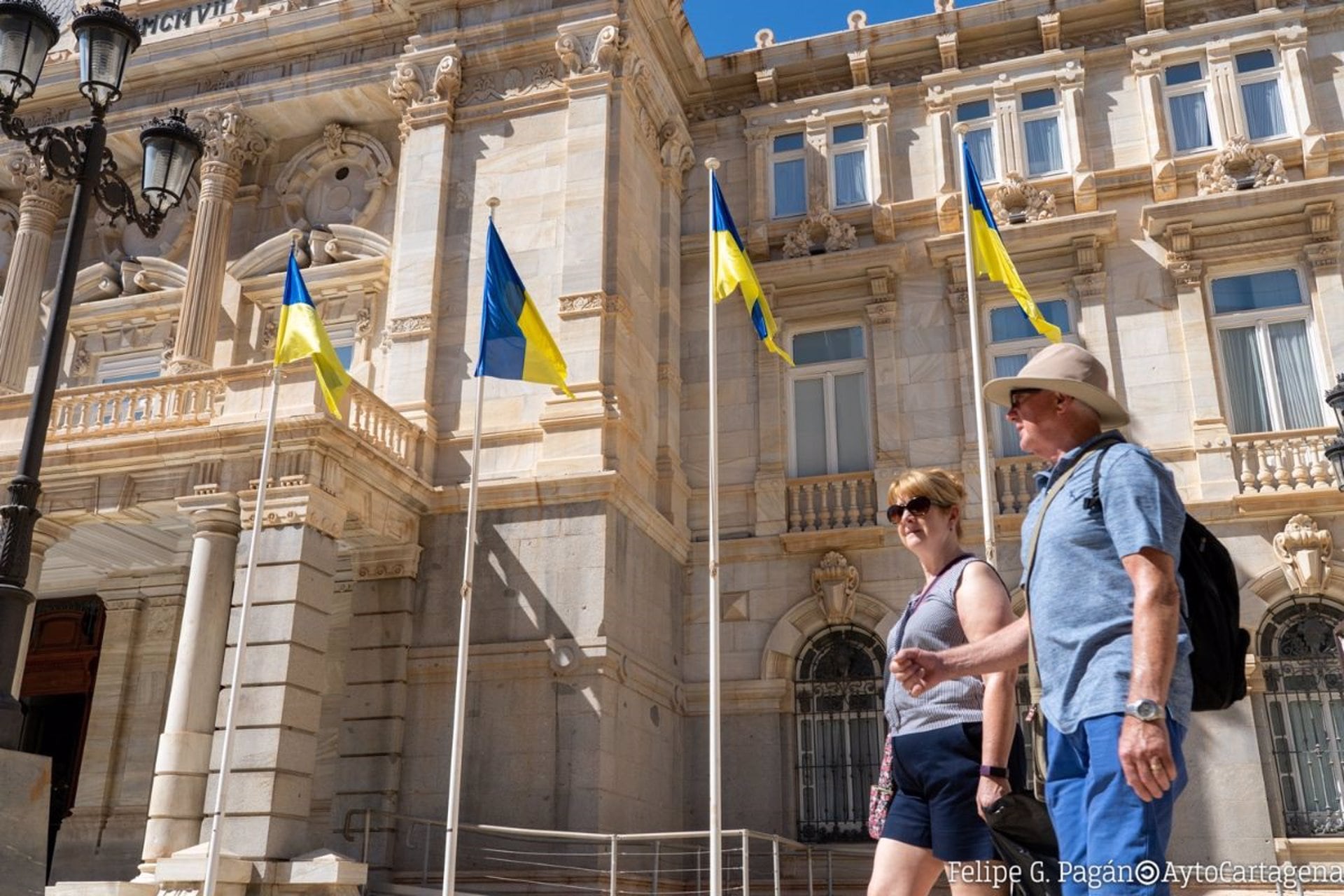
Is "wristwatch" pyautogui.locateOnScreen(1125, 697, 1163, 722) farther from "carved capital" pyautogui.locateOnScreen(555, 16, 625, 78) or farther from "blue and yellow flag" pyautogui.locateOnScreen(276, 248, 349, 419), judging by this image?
"carved capital" pyautogui.locateOnScreen(555, 16, 625, 78)

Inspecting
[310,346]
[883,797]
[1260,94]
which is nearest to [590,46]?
[310,346]

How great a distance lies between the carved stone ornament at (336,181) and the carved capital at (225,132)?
974 mm

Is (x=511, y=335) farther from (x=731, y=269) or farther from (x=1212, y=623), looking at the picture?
(x=1212, y=623)

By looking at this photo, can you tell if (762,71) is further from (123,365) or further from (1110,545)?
(1110,545)

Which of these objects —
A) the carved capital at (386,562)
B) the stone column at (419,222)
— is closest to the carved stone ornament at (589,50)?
the stone column at (419,222)

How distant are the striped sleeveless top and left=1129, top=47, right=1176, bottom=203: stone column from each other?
17.1m

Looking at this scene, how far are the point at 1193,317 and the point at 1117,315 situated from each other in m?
1.14

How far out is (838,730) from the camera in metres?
19.0

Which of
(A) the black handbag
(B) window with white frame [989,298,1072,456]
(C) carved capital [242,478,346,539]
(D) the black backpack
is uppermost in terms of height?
(B) window with white frame [989,298,1072,456]

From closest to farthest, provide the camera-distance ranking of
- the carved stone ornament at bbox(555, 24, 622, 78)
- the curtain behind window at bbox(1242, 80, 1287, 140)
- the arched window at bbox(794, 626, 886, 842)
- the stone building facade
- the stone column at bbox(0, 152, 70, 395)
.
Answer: the stone building facade → the arched window at bbox(794, 626, 886, 842) → the carved stone ornament at bbox(555, 24, 622, 78) → the curtain behind window at bbox(1242, 80, 1287, 140) → the stone column at bbox(0, 152, 70, 395)

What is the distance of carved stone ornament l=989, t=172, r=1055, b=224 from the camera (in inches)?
821

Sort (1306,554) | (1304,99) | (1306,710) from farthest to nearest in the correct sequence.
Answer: (1304,99)
(1306,554)
(1306,710)

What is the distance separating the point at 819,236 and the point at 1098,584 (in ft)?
61.2

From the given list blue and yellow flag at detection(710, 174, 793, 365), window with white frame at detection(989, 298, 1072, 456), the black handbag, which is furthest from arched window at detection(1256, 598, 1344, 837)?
the black handbag
